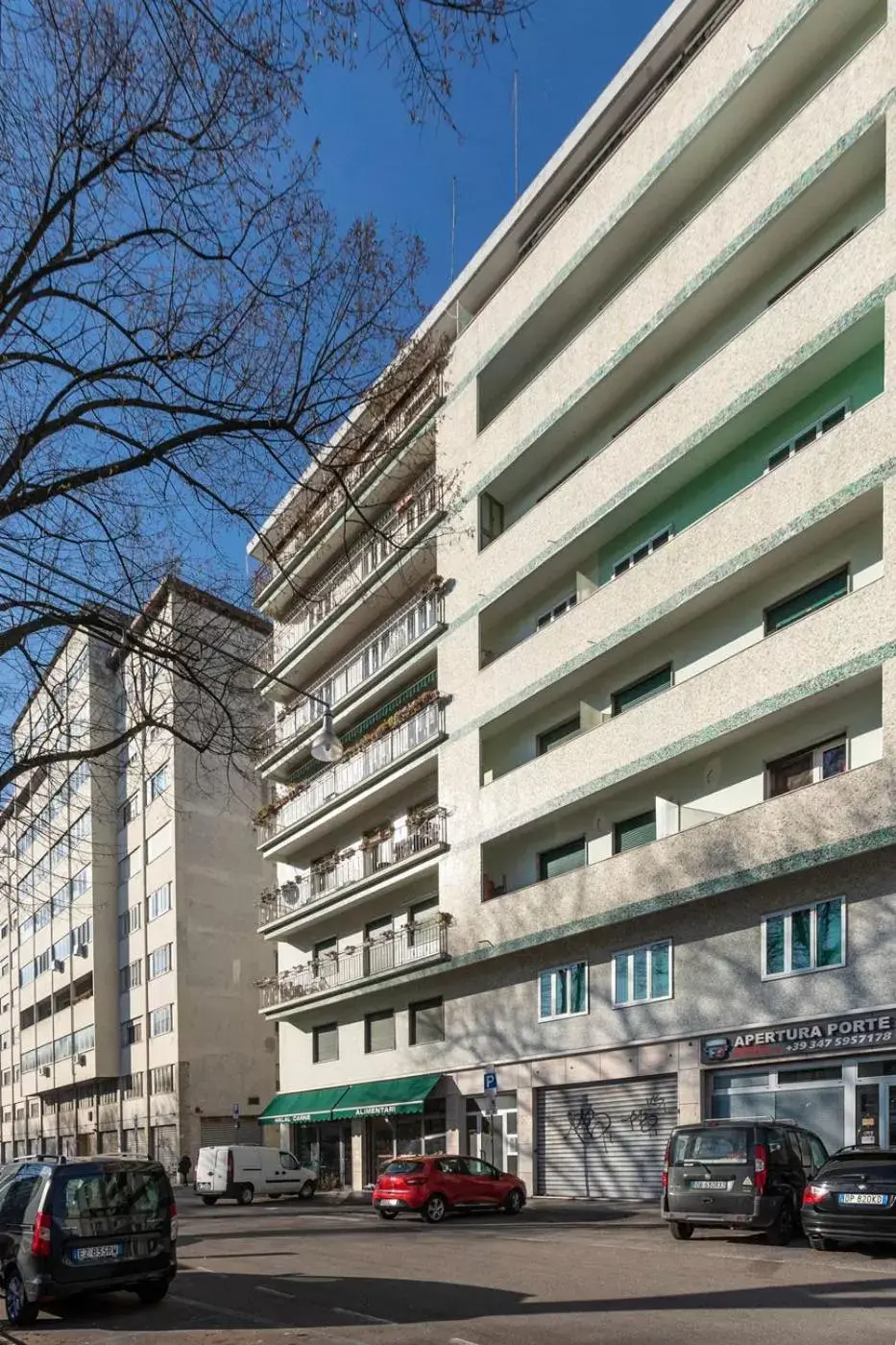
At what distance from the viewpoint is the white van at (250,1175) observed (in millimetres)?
33812

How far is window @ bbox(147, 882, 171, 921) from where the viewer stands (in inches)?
2071

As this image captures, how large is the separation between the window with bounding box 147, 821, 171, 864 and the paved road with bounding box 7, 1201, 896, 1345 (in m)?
36.2

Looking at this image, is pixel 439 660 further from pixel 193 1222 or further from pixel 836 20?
pixel 836 20

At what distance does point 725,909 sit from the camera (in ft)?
72.3

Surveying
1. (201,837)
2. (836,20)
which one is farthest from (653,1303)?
(201,837)

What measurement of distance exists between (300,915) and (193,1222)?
1287cm

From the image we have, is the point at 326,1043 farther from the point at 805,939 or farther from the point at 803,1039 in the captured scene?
the point at 805,939

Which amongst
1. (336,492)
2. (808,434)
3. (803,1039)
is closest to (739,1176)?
(803,1039)

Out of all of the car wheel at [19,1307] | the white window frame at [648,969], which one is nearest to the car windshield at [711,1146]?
the white window frame at [648,969]

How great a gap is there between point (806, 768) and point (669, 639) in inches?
174

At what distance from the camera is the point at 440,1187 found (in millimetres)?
22391

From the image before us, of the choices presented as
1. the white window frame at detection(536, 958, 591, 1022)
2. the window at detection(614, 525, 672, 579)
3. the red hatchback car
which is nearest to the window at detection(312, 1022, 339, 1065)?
the white window frame at detection(536, 958, 591, 1022)

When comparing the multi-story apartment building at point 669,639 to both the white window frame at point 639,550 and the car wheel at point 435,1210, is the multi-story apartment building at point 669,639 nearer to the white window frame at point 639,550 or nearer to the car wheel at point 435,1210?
the white window frame at point 639,550

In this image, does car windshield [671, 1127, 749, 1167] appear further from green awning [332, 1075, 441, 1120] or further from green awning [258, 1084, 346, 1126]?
green awning [258, 1084, 346, 1126]
